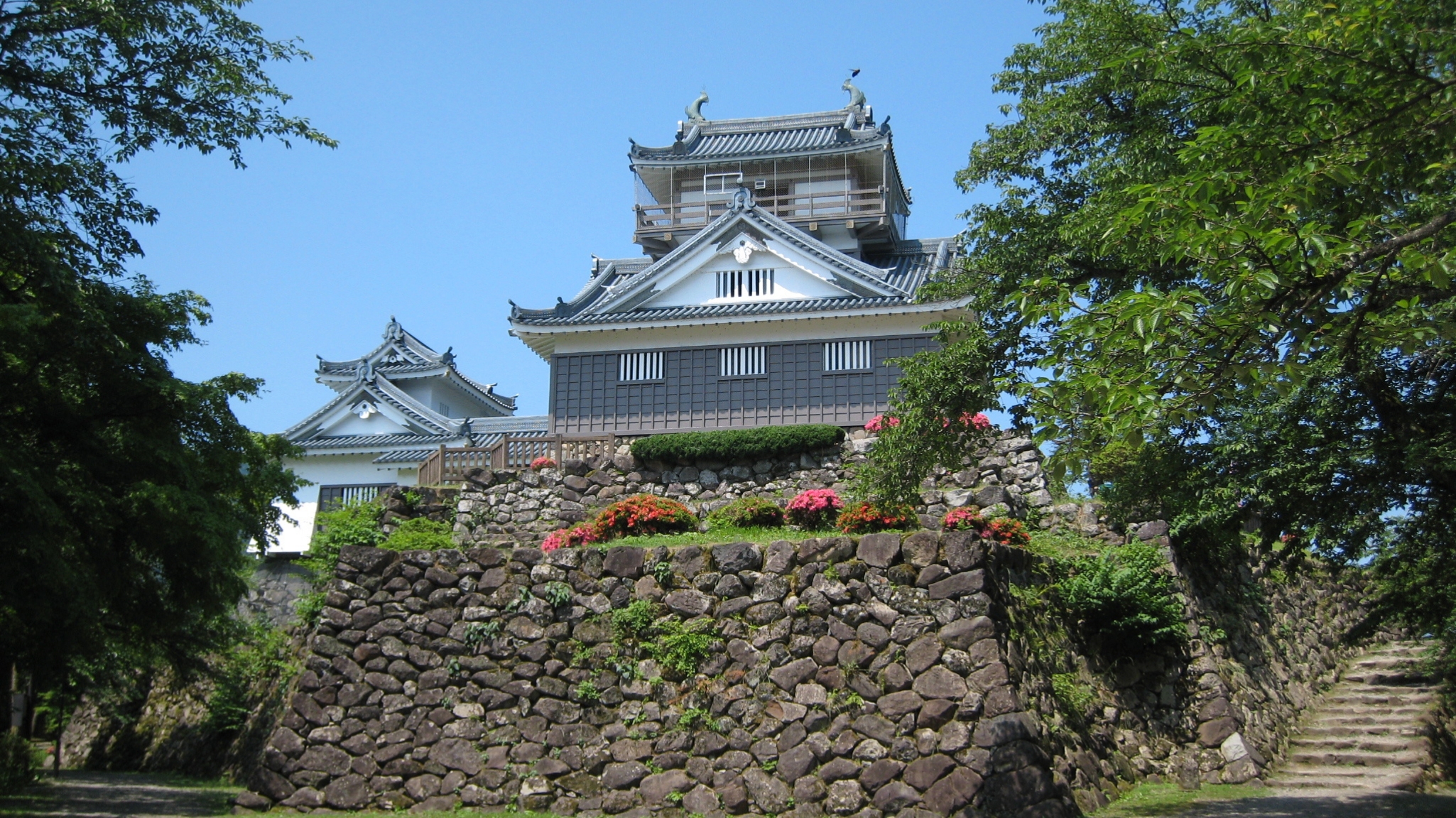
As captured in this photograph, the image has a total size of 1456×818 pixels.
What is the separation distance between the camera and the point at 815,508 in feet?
58.3

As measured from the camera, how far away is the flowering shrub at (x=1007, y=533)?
15.7 metres

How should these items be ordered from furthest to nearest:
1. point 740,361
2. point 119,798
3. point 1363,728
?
point 740,361
point 119,798
point 1363,728

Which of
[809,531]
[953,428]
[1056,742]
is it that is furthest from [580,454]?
[1056,742]

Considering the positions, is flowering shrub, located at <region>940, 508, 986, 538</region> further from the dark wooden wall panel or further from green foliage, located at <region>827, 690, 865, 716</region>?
the dark wooden wall panel

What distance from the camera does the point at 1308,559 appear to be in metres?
21.9

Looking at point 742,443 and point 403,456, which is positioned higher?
point 403,456

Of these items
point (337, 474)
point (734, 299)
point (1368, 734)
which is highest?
point (734, 299)

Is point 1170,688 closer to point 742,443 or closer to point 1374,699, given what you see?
point 1374,699

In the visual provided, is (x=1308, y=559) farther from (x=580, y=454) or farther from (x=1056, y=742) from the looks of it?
(x=580, y=454)

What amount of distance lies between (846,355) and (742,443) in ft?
15.4

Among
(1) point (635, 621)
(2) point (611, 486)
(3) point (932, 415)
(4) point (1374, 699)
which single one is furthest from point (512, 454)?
(4) point (1374, 699)

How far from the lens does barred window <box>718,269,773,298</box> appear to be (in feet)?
91.7

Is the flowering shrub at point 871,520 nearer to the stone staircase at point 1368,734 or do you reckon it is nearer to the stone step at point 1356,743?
the stone staircase at point 1368,734

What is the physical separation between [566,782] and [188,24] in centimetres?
944
